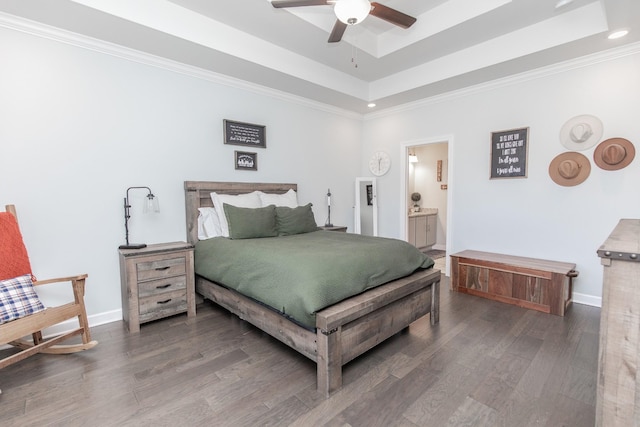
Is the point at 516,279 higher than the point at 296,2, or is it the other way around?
the point at 296,2

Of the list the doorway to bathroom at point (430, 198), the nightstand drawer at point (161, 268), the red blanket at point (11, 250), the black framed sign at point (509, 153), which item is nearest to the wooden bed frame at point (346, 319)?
the nightstand drawer at point (161, 268)

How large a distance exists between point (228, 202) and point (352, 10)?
228 cm

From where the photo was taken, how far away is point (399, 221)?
4.91 meters

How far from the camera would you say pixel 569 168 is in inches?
128

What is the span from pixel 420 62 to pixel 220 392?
13.3 ft

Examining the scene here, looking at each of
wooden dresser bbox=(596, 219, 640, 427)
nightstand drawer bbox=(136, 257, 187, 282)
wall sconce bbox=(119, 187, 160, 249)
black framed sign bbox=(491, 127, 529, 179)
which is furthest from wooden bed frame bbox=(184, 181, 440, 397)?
black framed sign bbox=(491, 127, 529, 179)

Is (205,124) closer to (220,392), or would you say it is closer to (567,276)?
(220,392)

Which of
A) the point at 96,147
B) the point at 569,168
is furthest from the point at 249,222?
the point at 569,168

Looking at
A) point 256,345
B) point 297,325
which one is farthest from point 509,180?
point 256,345

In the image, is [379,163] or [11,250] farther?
[379,163]

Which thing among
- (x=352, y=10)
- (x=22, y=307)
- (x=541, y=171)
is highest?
(x=352, y=10)

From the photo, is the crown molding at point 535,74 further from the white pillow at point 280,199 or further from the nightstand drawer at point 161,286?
the nightstand drawer at point 161,286

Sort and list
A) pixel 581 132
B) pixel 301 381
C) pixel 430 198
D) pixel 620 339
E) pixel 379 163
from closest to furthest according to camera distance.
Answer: pixel 620 339, pixel 301 381, pixel 581 132, pixel 379 163, pixel 430 198

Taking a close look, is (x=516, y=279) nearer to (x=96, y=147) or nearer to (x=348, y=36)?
(x=348, y=36)
